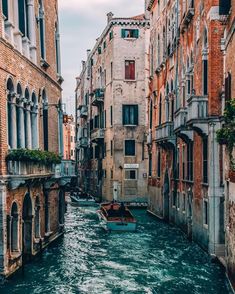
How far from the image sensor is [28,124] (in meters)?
15.5

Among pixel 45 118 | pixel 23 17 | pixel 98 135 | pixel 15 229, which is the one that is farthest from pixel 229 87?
pixel 98 135

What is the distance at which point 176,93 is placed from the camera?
76.0ft

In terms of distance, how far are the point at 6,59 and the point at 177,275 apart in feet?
25.2

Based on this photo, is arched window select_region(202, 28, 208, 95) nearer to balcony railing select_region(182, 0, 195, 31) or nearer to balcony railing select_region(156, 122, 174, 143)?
balcony railing select_region(182, 0, 195, 31)

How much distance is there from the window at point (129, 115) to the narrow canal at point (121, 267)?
48.6ft

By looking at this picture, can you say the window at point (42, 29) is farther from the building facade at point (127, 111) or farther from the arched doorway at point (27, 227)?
the building facade at point (127, 111)

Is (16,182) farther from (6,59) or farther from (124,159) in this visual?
(124,159)

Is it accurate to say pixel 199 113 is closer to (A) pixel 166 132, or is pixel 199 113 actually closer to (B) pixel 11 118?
(B) pixel 11 118

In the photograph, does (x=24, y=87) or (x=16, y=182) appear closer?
(x=16, y=182)

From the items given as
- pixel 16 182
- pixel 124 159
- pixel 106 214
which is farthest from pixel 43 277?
pixel 124 159

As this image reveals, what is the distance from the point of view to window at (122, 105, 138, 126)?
36375 millimetres

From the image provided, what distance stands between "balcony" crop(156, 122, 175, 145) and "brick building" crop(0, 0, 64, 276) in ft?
18.9

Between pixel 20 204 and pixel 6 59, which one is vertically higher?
pixel 6 59

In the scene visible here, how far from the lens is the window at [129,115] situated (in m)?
36.4
